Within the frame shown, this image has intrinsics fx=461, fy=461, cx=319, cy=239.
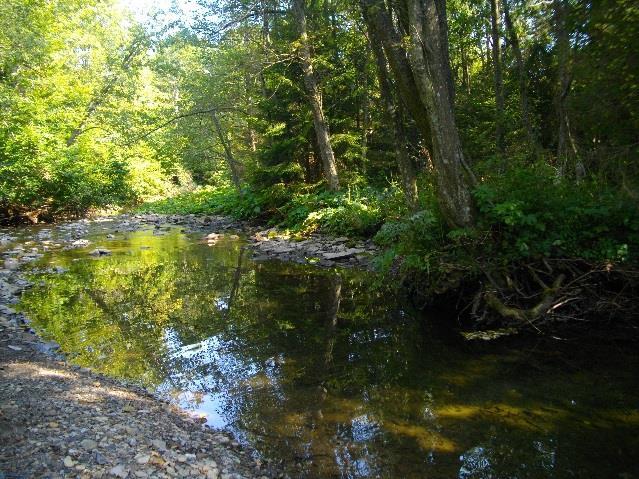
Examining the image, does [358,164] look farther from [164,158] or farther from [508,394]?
[164,158]

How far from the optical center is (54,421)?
11.5ft

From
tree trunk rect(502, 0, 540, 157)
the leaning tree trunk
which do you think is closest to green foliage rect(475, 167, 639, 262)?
tree trunk rect(502, 0, 540, 157)

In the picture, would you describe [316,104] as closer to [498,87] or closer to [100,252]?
[498,87]

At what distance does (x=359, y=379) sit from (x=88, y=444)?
2623mm

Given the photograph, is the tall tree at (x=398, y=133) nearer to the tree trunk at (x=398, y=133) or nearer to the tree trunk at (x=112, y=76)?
the tree trunk at (x=398, y=133)

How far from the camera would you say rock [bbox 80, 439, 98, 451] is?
3152 millimetres

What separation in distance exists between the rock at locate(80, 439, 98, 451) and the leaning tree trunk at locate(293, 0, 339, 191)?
1204 cm

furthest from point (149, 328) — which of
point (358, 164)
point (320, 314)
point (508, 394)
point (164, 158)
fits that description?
→ point (164, 158)

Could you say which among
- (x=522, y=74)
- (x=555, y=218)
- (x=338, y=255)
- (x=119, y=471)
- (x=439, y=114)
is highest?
(x=522, y=74)

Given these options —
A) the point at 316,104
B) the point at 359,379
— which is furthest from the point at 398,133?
the point at 359,379

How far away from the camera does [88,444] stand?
3.19 metres

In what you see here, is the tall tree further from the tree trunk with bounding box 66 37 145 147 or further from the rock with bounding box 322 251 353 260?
the tree trunk with bounding box 66 37 145 147

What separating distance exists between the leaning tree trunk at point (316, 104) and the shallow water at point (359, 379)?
689 cm

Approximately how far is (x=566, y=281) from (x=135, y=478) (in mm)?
5245
